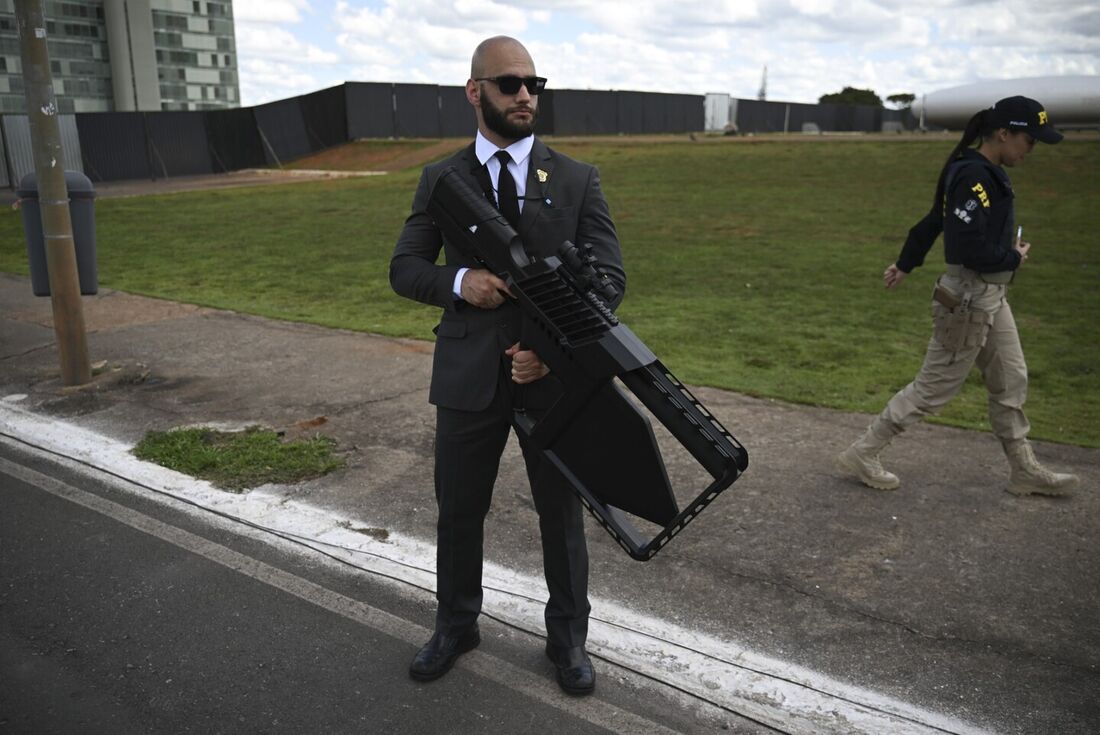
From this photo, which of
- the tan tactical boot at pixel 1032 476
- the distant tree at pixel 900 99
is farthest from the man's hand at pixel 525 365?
the distant tree at pixel 900 99

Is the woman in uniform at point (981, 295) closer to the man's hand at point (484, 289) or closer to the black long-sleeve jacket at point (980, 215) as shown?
the black long-sleeve jacket at point (980, 215)

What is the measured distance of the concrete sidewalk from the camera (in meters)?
3.37

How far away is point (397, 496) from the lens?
497 cm

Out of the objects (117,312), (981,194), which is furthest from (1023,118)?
(117,312)

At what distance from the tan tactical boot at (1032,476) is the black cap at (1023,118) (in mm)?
1549

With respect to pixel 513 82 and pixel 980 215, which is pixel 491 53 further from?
pixel 980 215

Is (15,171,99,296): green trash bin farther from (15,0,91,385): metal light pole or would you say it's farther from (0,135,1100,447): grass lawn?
(0,135,1100,447): grass lawn

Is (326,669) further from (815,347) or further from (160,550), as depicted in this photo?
(815,347)

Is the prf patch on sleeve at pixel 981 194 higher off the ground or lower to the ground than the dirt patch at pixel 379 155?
higher

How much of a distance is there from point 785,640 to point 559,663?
35.8 inches

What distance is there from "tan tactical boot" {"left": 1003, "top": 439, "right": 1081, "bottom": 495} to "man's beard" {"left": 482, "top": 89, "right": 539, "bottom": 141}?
328cm

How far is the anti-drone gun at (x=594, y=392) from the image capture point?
275 centimetres

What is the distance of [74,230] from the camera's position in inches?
291

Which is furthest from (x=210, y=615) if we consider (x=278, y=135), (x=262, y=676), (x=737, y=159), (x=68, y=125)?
(x=278, y=135)
